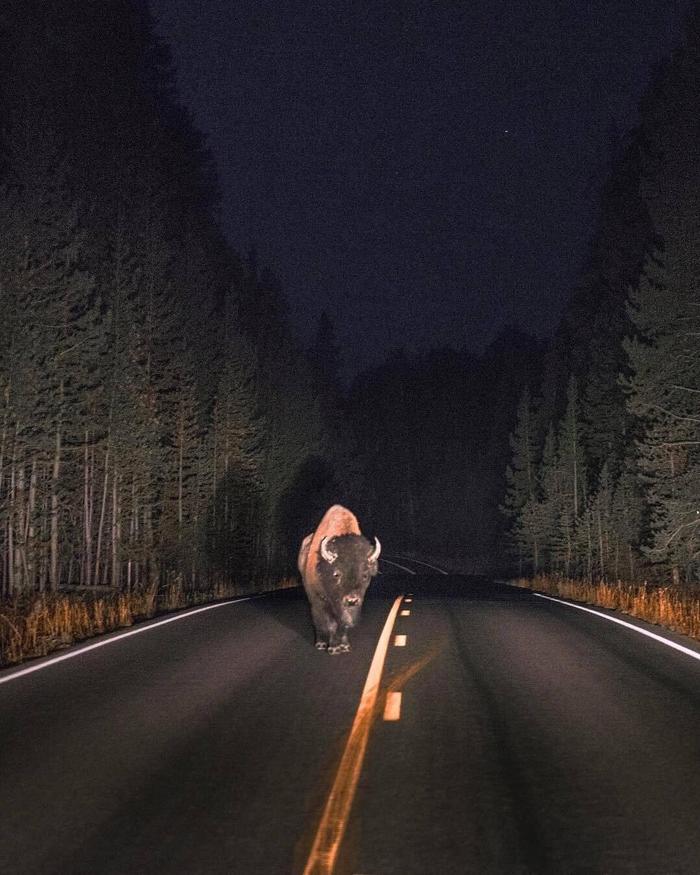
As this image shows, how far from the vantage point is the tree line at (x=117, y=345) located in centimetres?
2747

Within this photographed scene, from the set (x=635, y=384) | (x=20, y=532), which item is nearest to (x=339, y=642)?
(x=20, y=532)

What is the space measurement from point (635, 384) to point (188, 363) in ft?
65.1

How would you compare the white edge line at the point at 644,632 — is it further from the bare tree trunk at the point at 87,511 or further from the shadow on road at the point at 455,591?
the bare tree trunk at the point at 87,511

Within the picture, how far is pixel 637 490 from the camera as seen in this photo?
42250mm

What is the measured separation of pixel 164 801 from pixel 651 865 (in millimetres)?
2960

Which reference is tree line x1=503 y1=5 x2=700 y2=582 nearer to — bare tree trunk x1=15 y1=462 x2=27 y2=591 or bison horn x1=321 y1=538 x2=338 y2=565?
bison horn x1=321 y1=538 x2=338 y2=565

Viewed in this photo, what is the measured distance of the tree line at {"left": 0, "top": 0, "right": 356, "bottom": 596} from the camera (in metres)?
27.5

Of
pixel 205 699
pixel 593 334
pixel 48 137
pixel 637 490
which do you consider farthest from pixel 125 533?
pixel 205 699

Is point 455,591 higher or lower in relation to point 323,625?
lower

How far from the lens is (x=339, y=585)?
44.0 ft

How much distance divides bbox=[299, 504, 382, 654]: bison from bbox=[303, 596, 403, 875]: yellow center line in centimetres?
267

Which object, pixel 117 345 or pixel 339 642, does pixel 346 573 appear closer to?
pixel 339 642

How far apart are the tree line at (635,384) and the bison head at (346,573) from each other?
15.1m

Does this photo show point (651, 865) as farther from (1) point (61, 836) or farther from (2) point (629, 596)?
(2) point (629, 596)
